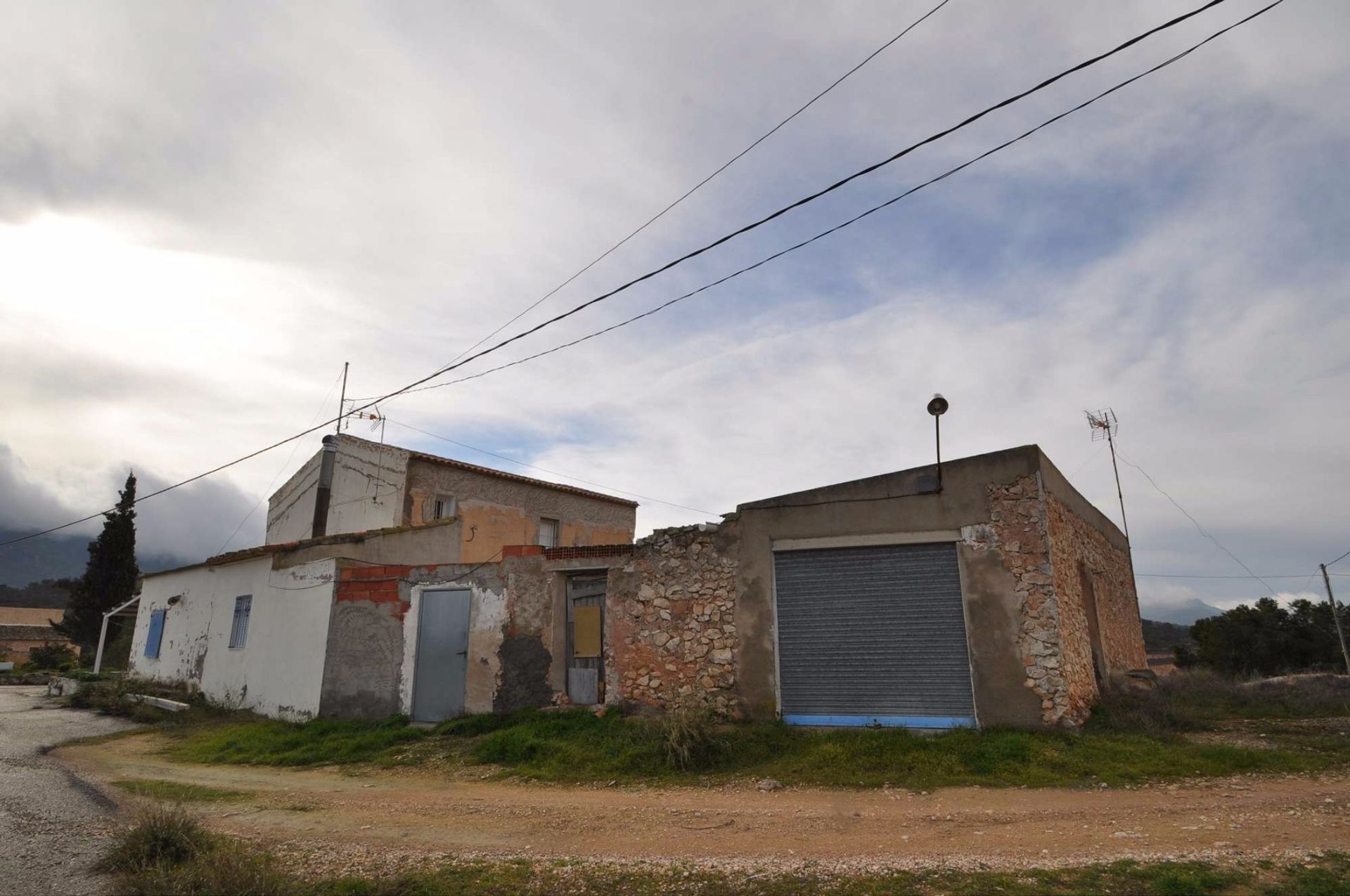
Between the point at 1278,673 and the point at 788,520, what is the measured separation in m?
23.3

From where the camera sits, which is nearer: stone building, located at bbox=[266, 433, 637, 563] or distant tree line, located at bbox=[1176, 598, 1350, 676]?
stone building, located at bbox=[266, 433, 637, 563]

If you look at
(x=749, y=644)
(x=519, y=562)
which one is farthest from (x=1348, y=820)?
(x=519, y=562)

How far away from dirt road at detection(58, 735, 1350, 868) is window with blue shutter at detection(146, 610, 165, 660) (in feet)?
50.2

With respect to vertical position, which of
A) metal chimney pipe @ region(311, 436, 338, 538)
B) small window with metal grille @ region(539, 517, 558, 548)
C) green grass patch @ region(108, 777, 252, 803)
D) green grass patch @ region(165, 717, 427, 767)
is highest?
metal chimney pipe @ region(311, 436, 338, 538)

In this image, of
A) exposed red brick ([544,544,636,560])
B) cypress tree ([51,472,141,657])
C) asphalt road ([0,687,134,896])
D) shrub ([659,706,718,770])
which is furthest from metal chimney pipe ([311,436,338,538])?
cypress tree ([51,472,141,657])

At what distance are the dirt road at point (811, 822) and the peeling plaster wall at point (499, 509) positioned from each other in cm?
1265

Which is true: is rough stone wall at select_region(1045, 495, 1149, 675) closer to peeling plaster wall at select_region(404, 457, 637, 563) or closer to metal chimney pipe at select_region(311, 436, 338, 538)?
peeling plaster wall at select_region(404, 457, 637, 563)

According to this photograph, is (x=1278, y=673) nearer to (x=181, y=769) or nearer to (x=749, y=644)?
(x=749, y=644)

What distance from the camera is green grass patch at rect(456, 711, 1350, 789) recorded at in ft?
26.5

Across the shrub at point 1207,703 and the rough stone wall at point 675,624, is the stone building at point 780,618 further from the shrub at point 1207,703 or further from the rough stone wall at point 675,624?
the shrub at point 1207,703

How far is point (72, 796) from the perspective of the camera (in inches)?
328

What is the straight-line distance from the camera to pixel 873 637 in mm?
10602

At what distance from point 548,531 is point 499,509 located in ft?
7.05

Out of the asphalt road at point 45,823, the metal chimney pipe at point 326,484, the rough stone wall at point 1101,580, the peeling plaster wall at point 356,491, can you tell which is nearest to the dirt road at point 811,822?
the asphalt road at point 45,823
